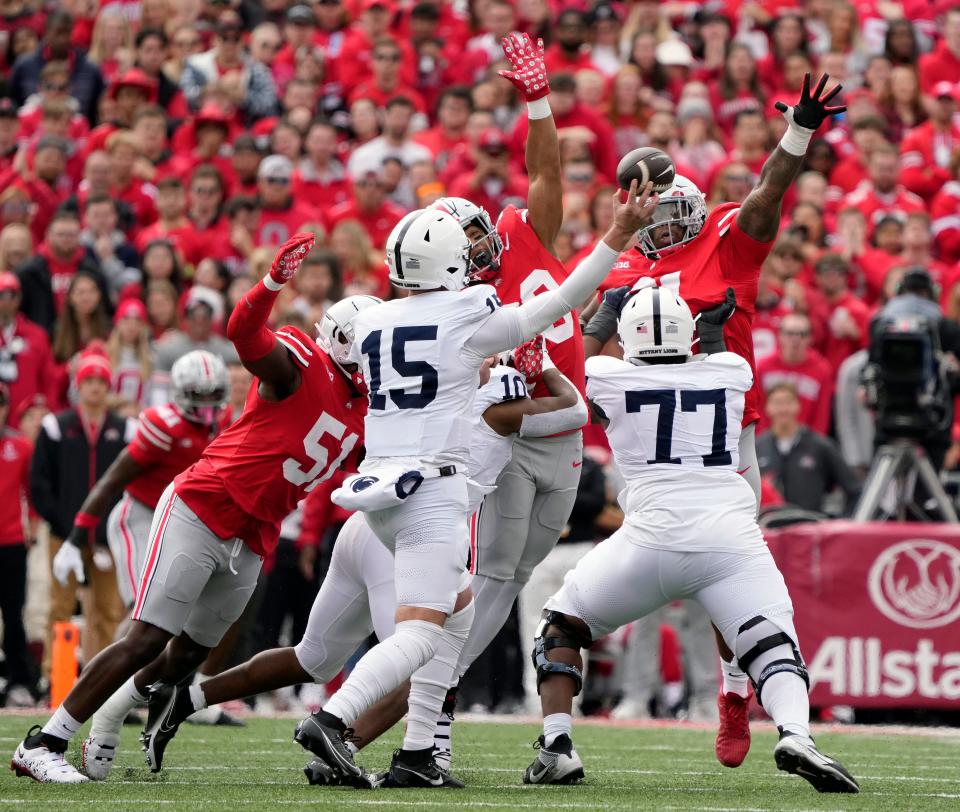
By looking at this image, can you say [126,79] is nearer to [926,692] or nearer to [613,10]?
[613,10]

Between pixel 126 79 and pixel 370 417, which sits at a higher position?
pixel 126 79

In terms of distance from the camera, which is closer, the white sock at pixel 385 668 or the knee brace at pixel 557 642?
the white sock at pixel 385 668

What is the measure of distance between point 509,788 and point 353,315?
1.80 m

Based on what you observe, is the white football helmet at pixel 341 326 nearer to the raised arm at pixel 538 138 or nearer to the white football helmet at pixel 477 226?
the white football helmet at pixel 477 226

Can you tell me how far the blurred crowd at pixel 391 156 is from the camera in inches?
456

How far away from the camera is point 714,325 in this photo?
267 inches

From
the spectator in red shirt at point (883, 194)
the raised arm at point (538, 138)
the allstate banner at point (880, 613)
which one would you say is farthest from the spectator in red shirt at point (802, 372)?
the raised arm at point (538, 138)

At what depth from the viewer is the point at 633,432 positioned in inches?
248

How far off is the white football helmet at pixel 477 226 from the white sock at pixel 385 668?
4.96 ft

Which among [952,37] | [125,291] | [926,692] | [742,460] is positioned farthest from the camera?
[952,37]

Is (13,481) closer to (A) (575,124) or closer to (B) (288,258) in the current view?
(B) (288,258)

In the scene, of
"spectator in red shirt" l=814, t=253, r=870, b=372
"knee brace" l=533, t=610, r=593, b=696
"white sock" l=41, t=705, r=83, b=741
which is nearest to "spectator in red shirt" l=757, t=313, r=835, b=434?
"spectator in red shirt" l=814, t=253, r=870, b=372

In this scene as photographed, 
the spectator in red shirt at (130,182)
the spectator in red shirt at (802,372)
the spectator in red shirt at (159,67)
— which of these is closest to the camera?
the spectator in red shirt at (802,372)

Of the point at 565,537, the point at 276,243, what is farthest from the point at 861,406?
the point at 276,243
